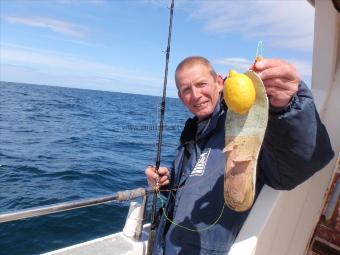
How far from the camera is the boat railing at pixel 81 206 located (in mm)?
2285

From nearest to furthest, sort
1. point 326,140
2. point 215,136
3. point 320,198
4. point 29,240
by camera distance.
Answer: point 326,140 → point 215,136 → point 320,198 → point 29,240

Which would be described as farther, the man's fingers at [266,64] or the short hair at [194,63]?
the short hair at [194,63]

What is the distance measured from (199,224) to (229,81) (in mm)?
1082

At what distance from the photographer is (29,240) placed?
6555 millimetres

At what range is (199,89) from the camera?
248 cm

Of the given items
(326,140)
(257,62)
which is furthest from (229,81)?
(326,140)

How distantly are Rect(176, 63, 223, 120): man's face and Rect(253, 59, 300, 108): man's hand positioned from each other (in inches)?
42.5

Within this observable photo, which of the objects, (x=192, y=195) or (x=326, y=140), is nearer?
(x=326, y=140)

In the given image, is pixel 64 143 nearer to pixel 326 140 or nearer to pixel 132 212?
pixel 132 212

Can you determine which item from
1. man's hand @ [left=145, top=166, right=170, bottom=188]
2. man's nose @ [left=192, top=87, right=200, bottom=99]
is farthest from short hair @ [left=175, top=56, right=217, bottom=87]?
man's hand @ [left=145, top=166, right=170, bottom=188]

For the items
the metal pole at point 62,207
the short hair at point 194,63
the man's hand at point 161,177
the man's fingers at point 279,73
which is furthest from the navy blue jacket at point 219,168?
the metal pole at point 62,207

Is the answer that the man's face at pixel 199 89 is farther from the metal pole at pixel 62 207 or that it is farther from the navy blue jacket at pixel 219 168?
the metal pole at pixel 62 207

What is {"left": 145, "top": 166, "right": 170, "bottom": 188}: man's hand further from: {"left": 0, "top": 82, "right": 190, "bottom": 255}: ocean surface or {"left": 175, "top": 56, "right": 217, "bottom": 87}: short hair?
{"left": 0, "top": 82, "right": 190, "bottom": 255}: ocean surface

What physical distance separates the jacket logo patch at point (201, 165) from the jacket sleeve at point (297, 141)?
1.68ft
